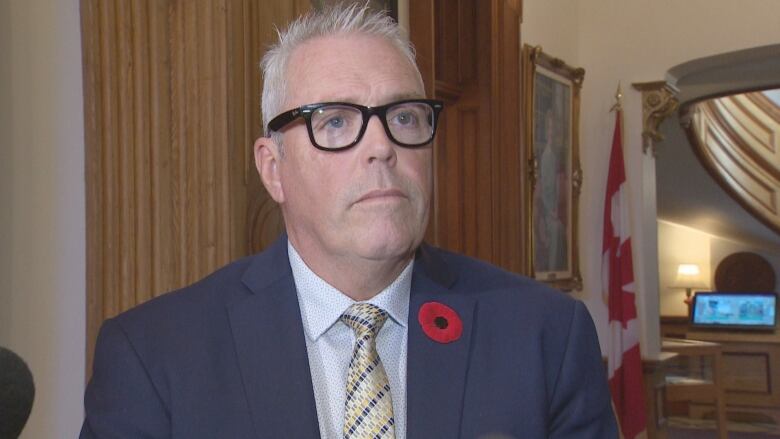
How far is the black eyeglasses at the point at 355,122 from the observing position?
1827mm

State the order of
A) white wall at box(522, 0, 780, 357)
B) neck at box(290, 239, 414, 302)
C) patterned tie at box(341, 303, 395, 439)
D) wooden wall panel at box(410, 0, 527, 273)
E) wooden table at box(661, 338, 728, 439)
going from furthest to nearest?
wooden table at box(661, 338, 728, 439)
white wall at box(522, 0, 780, 357)
wooden wall panel at box(410, 0, 527, 273)
neck at box(290, 239, 414, 302)
patterned tie at box(341, 303, 395, 439)

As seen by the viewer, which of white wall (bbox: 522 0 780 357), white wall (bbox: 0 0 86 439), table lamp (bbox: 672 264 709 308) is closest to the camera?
white wall (bbox: 0 0 86 439)

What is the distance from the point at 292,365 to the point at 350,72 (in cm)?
56

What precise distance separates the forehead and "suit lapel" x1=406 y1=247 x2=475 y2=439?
41cm

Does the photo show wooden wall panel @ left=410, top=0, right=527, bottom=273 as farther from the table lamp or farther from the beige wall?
the table lamp

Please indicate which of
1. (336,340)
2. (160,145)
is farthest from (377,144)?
(160,145)

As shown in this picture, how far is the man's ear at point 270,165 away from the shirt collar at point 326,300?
0.13m

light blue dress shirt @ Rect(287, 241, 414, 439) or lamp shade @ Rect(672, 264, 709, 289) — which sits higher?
light blue dress shirt @ Rect(287, 241, 414, 439)

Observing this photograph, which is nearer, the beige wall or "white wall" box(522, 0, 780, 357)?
"white wall" box(522, 0, 780, 357)

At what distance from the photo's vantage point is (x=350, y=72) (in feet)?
6.15

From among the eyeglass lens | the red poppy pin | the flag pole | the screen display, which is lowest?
the screen display

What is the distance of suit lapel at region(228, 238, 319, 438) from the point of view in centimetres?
178

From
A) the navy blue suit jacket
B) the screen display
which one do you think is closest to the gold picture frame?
the navy blue suit jacket

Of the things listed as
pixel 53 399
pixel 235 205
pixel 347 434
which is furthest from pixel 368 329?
pixel 53 399
